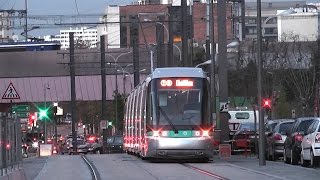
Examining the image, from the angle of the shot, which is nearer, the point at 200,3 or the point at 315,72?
the point at 315,72

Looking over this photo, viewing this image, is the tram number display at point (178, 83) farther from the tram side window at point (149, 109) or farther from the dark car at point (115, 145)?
the dark car at point (115, 145)

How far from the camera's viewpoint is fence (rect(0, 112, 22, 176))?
64.1 ft

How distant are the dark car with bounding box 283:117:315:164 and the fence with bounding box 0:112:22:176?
10.6 m

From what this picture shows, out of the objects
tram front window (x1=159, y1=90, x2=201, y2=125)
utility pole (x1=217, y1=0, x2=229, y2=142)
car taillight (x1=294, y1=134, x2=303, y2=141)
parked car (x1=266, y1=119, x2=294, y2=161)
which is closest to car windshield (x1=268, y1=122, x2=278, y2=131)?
parked car (x1=266, y1=119, x2=294, y2=161)

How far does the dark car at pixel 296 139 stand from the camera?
30.4 metres

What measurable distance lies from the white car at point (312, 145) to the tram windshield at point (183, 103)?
4485 mm

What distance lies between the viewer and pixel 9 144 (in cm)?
2103

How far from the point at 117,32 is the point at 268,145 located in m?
111

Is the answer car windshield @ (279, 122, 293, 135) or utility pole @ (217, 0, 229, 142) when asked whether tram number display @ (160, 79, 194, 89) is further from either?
utility pole @ (217, 0, 229, 142)

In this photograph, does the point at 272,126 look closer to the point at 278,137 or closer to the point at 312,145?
the point at 278,137

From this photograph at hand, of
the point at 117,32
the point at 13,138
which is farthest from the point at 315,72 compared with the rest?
the point at 117,32

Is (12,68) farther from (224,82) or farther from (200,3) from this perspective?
(200,3)

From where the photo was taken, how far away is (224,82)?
4519 centimetres

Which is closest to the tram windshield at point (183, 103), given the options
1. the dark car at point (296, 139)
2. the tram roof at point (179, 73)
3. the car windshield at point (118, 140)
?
the tram roof at point (179, 73)
